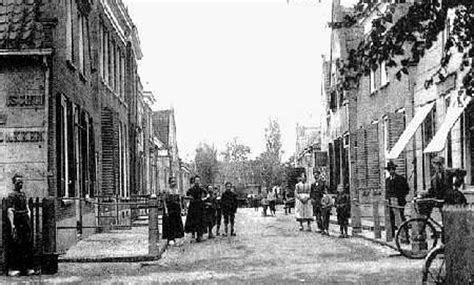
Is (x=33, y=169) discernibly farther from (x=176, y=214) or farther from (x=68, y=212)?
(x=176, y=214)

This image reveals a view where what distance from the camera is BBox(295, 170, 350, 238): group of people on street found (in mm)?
21719

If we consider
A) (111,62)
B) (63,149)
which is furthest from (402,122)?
(63,149)

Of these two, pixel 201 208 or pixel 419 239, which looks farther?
pixel 201 208

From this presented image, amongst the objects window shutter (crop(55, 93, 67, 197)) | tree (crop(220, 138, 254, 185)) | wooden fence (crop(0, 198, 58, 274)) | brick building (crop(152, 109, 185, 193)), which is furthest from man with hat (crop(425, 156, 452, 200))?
tree (crop(220, 138, 254, 185))

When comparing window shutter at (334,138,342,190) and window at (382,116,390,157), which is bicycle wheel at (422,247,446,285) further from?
window shutter at (334,138,342,190)

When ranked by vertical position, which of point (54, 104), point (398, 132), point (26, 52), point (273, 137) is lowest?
point (398, 132)

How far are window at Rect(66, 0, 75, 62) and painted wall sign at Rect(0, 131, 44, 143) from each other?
8.10 ft

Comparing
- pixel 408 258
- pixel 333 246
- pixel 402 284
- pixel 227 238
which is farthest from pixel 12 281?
pixel 227 238

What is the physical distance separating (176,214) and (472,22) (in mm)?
11151

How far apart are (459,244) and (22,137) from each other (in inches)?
421

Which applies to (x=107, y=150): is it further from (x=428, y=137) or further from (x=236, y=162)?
(x=236, y=162)

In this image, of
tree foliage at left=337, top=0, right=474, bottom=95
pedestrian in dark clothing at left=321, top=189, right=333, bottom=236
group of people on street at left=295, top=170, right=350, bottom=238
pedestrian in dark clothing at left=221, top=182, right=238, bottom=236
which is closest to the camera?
tree foliage at left=337, top=0, right=474, bottom=95

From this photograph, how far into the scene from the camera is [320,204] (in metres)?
23.8

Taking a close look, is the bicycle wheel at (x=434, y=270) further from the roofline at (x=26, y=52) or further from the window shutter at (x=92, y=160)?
the window shutter at (x=92, y=160)
